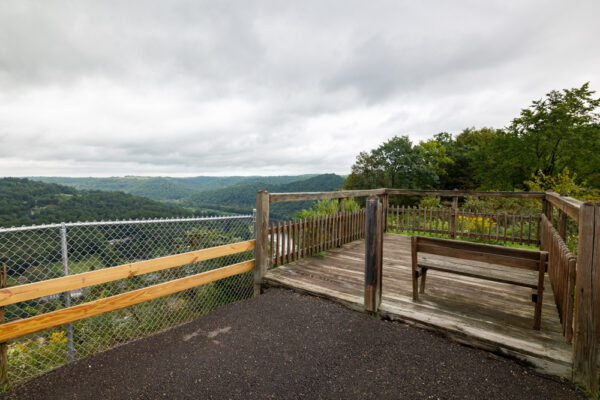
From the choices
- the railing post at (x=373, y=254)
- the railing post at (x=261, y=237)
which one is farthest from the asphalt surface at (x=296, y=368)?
the railing post at (x=261, y=237)

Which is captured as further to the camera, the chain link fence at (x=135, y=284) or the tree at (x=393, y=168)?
the tree at (x=393, y=168)

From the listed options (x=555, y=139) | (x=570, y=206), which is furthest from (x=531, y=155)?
(x=570, y=206)

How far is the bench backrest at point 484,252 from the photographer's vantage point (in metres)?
2.52

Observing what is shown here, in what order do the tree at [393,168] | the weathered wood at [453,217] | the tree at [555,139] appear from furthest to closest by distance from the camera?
1. the tree at [393,168]
2. the tree at [555,139]
3. the weathered wood at [453,217]

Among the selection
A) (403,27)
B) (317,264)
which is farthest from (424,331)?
(403,27)

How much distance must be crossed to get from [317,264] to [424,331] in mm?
2296

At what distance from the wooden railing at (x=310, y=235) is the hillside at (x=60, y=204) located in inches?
523

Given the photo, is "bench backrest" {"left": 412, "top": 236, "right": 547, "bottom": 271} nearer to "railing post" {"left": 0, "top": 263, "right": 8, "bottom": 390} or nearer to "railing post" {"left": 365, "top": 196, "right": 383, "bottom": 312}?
"railing post" {"left": 365, "top": 196, "right": 383, "bottom": 312}

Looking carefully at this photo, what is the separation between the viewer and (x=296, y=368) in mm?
2270

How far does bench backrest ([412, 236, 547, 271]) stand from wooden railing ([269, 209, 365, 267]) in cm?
221

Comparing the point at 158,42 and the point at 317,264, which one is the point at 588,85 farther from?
the point at 158,42

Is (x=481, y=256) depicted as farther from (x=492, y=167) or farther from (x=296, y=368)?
(x=492, y=167)

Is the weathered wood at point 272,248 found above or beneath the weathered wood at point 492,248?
beneath

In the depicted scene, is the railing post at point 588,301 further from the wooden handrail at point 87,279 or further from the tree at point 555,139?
the tree at point 555,139
